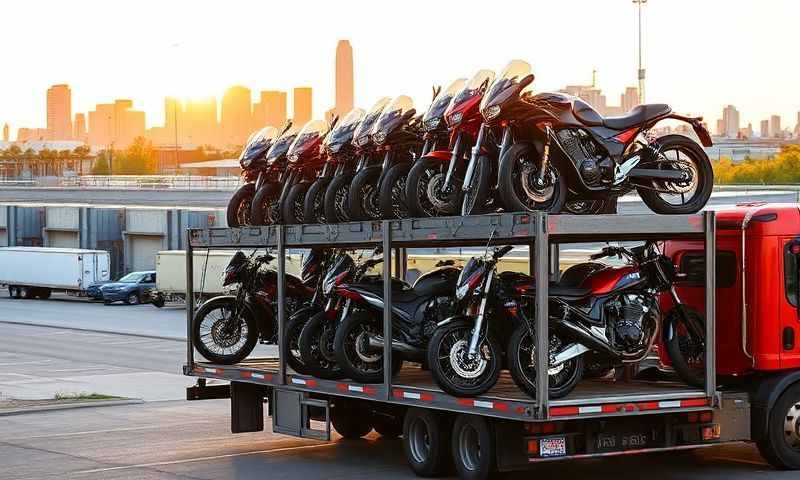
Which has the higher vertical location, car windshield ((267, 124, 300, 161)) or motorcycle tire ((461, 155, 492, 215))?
car windshield ((267, 124, 300, 161))

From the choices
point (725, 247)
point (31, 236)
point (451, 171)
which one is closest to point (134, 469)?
point (451, 171)

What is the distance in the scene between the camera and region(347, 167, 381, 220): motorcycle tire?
51.0 ft

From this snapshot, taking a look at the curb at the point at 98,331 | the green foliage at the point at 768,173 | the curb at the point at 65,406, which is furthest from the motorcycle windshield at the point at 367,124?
the green foliage at the point at 768,173

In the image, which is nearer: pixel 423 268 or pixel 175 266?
pixel 423 268

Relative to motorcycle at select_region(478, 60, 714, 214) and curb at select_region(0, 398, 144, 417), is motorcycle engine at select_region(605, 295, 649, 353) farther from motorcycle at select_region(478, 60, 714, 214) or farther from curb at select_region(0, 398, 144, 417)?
curb at select_region(0, 398, 144, 417)

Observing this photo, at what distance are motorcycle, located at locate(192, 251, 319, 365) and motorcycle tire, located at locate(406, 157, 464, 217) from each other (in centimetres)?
322

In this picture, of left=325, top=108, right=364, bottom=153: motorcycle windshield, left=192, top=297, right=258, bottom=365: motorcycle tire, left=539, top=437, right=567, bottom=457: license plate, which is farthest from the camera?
left=192, top=297, right=258, bottom=365: motorcycle tire

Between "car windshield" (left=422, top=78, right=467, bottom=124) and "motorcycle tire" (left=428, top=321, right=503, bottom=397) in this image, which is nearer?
"motorcycle tire" (left=428, top=321, right=503, bottom=397)

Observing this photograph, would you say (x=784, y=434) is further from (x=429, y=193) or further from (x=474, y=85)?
(x=474, y=85)

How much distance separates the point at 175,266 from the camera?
165 feet

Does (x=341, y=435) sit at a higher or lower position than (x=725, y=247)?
lower

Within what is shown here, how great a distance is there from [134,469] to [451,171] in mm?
4774

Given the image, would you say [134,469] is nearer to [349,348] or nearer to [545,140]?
[349,348]

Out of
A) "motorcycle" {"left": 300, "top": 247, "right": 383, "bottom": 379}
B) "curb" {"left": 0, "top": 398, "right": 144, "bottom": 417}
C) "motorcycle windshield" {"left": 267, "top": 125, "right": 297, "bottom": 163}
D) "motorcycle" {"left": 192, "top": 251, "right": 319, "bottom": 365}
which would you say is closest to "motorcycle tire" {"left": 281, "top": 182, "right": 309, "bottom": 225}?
"motorcycle" {"left": 192, "top": 251, "right": 319, "bottom": 365}
